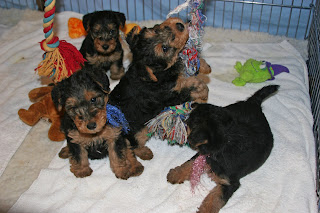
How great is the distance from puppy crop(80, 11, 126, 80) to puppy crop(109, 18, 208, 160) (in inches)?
39.6

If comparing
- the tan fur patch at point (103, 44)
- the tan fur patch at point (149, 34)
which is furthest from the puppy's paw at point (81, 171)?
the tan fur patch at point (103, 44)

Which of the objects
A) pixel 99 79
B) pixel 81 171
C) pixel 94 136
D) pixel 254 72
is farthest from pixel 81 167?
pixel 254 72

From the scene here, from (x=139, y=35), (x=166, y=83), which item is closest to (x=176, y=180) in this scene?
(x=166, y=83)

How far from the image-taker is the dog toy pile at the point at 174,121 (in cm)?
340

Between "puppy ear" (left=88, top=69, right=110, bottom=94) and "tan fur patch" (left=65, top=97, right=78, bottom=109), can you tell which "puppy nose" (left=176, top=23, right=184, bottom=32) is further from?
"tan fur patch" (left=65, top=97, right=78, bottom=109)

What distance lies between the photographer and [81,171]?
356cm

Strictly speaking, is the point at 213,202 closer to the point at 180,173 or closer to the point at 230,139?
the point at 180,173

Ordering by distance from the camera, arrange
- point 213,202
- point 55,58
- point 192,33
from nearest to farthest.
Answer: point 213,202 → point 192,33 → point 55,58

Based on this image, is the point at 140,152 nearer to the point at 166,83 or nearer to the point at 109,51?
the point at 166,83

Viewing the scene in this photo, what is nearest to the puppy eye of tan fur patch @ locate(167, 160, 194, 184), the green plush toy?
tan fur patch @ locate(167, 160, 194, 184)

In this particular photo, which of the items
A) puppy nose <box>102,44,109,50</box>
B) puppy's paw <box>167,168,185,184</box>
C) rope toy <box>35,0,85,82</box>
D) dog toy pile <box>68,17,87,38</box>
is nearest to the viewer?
puppy's paw <box>167,168,185,184</box>

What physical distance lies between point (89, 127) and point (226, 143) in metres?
1.14

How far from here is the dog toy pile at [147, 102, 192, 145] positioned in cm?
340

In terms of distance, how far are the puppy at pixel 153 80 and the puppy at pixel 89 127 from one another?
0.28m
